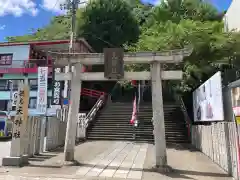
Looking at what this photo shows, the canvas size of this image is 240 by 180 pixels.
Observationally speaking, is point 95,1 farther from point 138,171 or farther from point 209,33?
point 138,171

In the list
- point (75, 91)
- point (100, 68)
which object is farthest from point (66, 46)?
point (75, 91)

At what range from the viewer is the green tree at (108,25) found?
97.2 ft

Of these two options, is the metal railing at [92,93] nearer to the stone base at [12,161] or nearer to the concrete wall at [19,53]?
the concrete wall at [19,53]

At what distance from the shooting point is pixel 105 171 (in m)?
7.65

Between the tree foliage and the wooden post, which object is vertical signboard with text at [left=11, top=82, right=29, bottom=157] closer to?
the wooden post

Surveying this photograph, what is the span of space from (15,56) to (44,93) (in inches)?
525

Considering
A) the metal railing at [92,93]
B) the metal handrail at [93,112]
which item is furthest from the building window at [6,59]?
the metal handrail at [93,112]

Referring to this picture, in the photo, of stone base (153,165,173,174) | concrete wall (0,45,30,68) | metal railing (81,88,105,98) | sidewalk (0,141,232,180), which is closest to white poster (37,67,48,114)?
sidewalk (0,141,232,180)

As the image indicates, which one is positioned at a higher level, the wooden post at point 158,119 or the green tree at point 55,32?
the green tree at point 55,32

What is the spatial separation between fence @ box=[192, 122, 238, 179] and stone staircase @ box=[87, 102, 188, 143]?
5.60m

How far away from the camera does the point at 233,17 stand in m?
17.5

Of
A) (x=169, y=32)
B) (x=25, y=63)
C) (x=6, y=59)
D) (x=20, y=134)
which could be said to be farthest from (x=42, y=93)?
(x=6, y=59)

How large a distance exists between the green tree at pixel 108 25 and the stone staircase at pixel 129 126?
11.7 m

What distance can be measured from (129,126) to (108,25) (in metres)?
16.7
